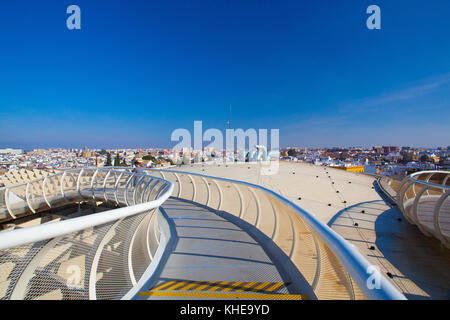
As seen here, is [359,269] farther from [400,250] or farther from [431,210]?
[431,210]

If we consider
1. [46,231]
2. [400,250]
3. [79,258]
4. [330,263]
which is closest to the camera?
[46,231]

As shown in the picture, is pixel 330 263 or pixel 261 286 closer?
pixel 330 263

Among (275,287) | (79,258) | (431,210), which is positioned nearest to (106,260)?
(79,258)

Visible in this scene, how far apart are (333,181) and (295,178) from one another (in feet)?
10.3

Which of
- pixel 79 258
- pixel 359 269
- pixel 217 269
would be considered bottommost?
pixel 217 269

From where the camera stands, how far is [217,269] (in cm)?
284

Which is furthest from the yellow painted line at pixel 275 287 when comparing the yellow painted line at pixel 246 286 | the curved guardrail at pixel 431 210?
the curved guardrail at pixel 431 210

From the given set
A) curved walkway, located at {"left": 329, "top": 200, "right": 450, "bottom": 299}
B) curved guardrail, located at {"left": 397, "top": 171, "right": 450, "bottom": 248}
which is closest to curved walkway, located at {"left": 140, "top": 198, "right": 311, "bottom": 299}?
curved walkway, located at {"left": 329, "top": 200, "right": 450, "bottom": 299}

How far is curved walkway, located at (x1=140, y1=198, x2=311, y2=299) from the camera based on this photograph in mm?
2320

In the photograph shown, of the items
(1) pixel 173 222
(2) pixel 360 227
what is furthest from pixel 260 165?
(1) pixel 173 222

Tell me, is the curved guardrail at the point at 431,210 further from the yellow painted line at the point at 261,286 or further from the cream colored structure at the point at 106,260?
the yellow painted line at the point at 261,286
